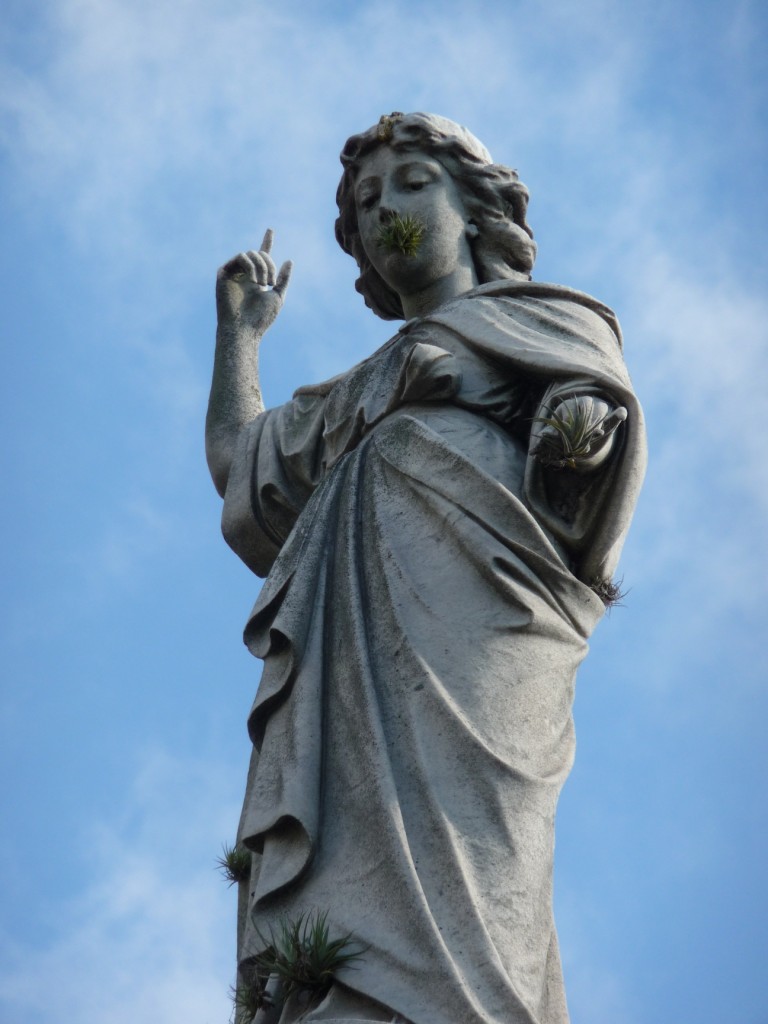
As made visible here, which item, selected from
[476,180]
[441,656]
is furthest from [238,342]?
[441,656]

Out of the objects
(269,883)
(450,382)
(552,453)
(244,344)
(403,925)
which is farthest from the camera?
(244,344)

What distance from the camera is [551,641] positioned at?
311 inches

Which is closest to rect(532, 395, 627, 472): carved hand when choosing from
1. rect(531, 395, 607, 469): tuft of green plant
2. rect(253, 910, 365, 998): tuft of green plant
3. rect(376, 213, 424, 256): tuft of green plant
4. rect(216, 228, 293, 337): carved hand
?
rect(531, 395, 607, 469): tuft of green plant

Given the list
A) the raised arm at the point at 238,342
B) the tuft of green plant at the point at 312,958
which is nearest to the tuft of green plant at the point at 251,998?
the tuft of green plant at the point at 312,958

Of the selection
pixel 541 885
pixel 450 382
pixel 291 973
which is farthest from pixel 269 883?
pixel 450 382

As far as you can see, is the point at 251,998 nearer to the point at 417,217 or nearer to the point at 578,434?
the point at 578,434

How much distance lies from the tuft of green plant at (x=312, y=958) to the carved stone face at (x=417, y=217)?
3683mm

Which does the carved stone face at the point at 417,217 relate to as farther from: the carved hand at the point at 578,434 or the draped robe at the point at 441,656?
the carved hand at the point at 578,434

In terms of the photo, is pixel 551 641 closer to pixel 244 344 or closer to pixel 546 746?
pixel 546 746

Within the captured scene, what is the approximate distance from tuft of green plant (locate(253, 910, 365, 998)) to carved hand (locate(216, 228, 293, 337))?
4121mm

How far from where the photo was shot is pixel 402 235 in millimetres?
9633

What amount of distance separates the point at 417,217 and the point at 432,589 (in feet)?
8.03

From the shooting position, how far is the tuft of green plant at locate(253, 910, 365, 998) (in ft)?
23.0

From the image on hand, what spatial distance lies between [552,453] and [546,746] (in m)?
1.22
